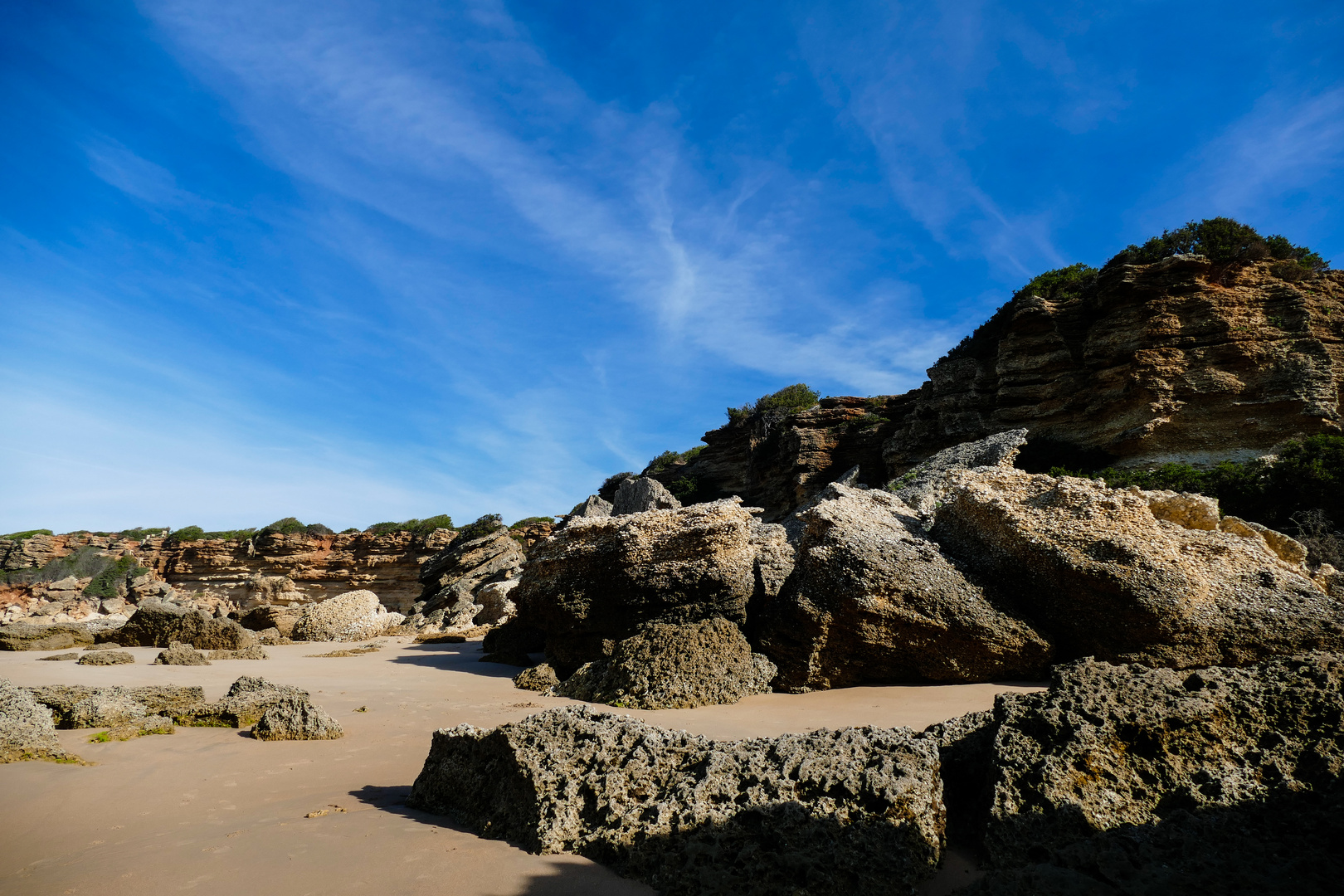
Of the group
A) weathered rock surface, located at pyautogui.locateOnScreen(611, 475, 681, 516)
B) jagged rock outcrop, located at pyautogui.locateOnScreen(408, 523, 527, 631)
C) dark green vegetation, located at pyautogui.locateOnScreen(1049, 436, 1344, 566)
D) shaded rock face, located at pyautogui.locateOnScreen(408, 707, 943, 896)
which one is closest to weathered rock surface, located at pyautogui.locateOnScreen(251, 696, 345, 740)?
shaded rock face, located at pyautogui.locateOnScreen(408, 707, 943, 896)

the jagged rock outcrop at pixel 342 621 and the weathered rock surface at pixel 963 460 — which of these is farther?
the jagged rock outcrop at pixel 342 621

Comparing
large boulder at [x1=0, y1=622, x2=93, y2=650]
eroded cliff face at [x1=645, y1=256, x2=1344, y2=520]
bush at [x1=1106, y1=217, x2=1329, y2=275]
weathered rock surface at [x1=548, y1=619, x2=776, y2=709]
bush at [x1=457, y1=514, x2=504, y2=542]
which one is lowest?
large boulder at [x1=0, y1=622, x2=93, y2=650]

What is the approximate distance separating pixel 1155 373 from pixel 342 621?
22381 millimetres

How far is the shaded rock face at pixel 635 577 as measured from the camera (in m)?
7.83

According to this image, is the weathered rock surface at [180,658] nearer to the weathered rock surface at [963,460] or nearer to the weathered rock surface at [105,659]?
the weathered rock surface at [105,659]

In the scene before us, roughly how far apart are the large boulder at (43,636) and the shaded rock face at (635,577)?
31.5ft

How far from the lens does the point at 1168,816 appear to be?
2.65 metres

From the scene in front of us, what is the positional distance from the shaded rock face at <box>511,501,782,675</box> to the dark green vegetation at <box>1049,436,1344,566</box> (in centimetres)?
926

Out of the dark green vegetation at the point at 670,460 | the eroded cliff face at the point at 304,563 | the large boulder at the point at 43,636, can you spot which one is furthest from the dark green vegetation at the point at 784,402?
the large boulder at the point at 43,636

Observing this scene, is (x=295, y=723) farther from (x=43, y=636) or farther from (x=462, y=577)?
(x=462, y=577)

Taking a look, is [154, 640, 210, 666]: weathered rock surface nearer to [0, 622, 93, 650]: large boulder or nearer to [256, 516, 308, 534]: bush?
[0, 622, 93, 650]: large boulder

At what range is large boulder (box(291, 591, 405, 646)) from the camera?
1545 centimetres

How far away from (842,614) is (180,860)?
5.47 m

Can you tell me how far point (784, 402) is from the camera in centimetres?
3750
